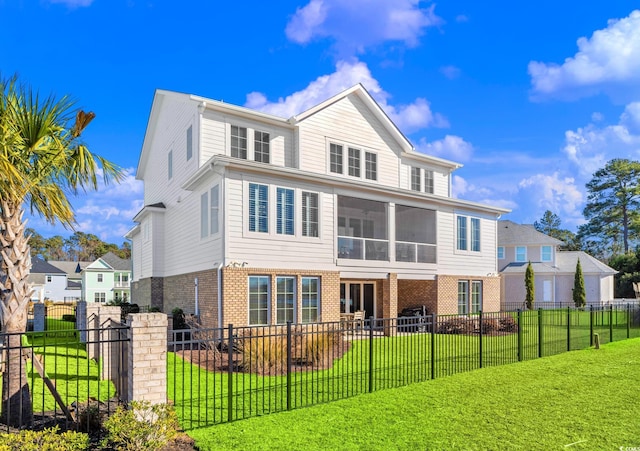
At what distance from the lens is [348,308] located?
845 inches

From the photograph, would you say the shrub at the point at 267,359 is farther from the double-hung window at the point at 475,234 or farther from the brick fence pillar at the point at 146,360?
the double-hung window at the point at 475,234

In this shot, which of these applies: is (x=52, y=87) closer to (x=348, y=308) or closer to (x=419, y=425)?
(x=419, y=425)

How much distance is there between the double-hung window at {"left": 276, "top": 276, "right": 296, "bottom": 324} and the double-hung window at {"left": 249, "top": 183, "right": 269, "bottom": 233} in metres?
2.07

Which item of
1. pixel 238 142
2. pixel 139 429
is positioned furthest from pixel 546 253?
pixel 139 429

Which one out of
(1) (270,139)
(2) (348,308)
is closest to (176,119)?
(1) (270,139)

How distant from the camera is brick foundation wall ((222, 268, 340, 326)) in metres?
15.5

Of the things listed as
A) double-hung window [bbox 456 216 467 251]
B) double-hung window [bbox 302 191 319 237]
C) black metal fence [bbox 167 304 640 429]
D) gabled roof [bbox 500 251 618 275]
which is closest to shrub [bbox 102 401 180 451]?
black metal fence [bbox 167 304 640 429]

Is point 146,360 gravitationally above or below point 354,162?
below

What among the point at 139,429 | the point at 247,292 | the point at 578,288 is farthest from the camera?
the point at 578,288

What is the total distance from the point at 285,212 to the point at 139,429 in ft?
39.5

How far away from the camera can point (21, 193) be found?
23.1ft

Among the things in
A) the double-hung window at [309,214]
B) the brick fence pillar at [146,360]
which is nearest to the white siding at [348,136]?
the double-hung window at [309,214]

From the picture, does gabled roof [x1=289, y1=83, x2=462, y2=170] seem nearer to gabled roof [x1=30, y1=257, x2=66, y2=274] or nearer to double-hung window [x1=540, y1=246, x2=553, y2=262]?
double-hung window [x1=540, y1=246, x2=553, y2=262]

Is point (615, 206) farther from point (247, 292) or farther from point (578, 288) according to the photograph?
point (247, 292)
